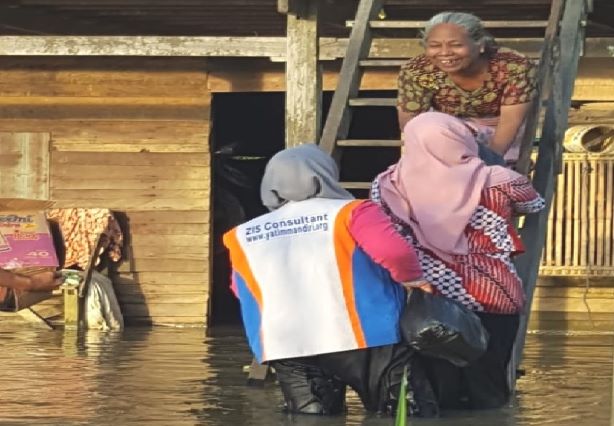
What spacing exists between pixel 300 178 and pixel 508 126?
55.6 inches

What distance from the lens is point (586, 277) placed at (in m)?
12.5

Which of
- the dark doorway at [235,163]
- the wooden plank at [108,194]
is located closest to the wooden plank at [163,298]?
the dark doorway at [235,163]

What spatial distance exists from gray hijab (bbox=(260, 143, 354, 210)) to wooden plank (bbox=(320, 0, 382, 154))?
72.2 inches

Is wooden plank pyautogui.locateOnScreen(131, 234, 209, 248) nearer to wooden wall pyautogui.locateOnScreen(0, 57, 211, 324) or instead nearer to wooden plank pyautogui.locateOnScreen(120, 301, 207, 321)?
wooden wall pyautogui.locateOnScreen(0, 57, 211, 324)

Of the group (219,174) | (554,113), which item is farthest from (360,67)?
(219,174)

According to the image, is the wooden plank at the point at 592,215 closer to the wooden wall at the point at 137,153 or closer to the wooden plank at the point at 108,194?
the wooden wall at the point at 137,153

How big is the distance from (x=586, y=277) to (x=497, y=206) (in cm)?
606

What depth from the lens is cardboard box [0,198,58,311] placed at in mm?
12789

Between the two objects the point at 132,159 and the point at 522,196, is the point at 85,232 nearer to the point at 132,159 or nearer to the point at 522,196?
the point at 132,159

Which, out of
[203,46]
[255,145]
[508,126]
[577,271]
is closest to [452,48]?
[508,126]

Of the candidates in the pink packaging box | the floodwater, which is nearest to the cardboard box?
the pink packaging box

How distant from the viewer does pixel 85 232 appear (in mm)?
12875

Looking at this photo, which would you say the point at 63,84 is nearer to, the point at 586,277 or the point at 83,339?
the point at 83,339

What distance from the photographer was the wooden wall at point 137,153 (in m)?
13.0
